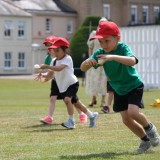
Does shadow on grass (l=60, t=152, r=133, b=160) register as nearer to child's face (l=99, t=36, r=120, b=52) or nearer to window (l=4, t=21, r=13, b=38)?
child's face (l=99, t=36, r=120, b=52)

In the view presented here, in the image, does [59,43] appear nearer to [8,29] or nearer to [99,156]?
[99,156]

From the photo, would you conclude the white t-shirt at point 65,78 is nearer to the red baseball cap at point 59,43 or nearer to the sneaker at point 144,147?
the red baseball cap at point 59,43

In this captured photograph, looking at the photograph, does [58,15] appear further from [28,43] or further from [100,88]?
[100,88]

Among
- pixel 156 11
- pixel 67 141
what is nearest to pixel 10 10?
pixel 156 11

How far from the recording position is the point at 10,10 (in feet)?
233

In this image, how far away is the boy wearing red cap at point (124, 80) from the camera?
7.98m

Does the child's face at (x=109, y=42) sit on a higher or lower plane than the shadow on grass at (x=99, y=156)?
higher

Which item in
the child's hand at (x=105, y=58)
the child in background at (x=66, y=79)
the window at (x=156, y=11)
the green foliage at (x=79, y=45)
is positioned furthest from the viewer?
the window at (x=156, y=11)

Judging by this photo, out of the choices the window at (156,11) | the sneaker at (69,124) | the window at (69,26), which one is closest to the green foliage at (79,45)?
the window at (69,26)

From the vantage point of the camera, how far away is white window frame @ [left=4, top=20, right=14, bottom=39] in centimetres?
7181

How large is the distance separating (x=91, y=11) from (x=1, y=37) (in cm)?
1236

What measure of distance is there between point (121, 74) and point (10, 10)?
64.0m

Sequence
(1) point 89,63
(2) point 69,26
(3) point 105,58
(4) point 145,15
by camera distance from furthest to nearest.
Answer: (4) point 145,15 < (2) point 69,26 < (1) point 89,63 < (3) point 105,58

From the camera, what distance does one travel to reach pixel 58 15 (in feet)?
252
